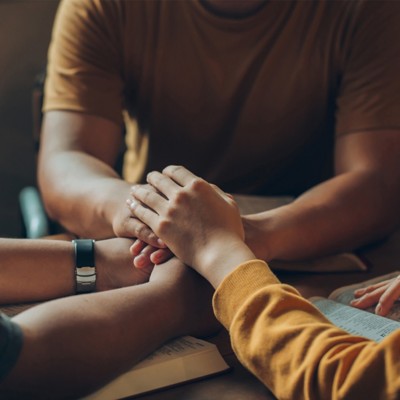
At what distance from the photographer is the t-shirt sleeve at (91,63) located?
152 centimetres

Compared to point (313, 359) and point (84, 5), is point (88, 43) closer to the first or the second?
point (84, 5)

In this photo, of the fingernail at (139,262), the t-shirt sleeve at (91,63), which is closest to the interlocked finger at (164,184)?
the fingernail at (139,262)

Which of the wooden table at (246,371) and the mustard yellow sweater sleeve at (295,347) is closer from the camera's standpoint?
the mustard yellow sweater sleeve at (295,347)

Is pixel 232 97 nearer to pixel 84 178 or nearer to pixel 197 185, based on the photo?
pixel 84 178

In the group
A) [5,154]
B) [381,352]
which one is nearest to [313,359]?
[381,352]

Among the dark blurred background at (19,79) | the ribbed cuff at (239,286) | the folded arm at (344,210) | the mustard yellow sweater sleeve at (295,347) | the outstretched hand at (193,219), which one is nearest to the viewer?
the mustard yellow sweater sleeve at (295,347)

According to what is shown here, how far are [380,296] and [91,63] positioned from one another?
78 centimetres

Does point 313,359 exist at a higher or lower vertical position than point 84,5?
lower

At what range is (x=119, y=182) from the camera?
1.34m

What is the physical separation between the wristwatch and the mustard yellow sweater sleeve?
267 millimetres

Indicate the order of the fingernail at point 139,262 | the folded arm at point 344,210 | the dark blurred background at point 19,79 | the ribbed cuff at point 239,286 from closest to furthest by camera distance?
the ribbed cuff at point 239,286, the fingernail at point 139,262, the folded arm at point 344,210, the dark blurred background at point 19,79

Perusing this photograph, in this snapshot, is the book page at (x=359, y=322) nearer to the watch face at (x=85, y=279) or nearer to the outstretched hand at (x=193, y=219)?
the outstretched hand at (x=193, y=219)

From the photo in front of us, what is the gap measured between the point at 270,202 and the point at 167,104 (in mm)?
330

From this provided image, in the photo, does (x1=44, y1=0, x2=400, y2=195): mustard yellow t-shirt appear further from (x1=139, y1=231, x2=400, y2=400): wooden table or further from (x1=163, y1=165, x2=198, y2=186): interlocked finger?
(x1=163, y1=165, x2=198, y2=186): interlocked finger
